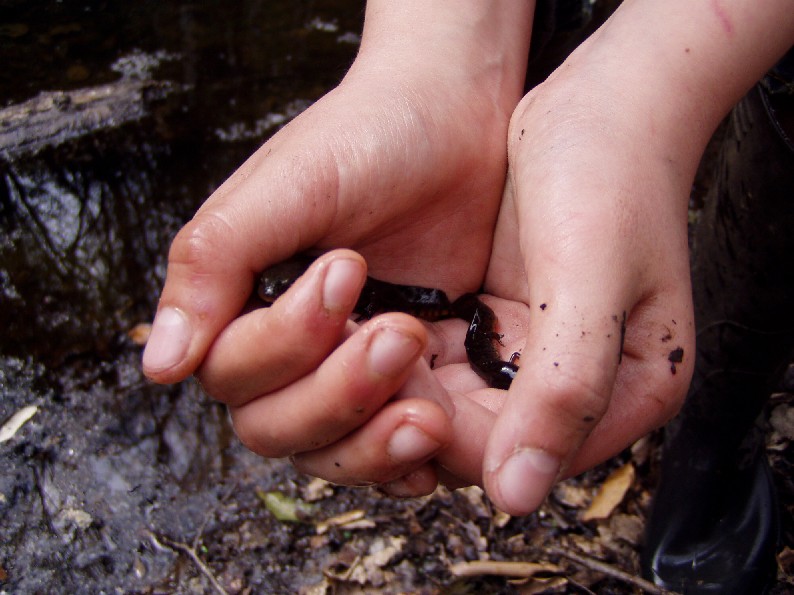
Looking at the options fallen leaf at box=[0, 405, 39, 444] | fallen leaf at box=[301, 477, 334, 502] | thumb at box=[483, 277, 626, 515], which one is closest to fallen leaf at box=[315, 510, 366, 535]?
fallen leaf at box=[301, 477, 334, 502]

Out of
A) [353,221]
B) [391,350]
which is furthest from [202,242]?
[391,350]

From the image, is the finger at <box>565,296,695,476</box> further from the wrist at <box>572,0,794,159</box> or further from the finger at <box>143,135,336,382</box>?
the finger at <box>143,135,336,382</box>

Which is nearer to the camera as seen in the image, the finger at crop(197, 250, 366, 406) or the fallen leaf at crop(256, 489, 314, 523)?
the finger at crop(197, 250, 366, 406)

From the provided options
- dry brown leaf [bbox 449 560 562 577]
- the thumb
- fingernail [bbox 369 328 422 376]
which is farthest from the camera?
dry brown leaf [bbox 449 560 562 577]

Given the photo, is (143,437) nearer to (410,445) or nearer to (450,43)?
(410,445)

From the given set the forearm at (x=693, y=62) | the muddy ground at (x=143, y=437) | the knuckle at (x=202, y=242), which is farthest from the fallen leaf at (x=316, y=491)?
the forearm at (x=693, y=62)
